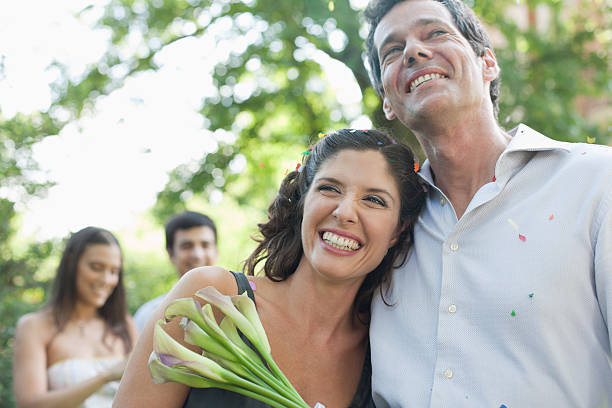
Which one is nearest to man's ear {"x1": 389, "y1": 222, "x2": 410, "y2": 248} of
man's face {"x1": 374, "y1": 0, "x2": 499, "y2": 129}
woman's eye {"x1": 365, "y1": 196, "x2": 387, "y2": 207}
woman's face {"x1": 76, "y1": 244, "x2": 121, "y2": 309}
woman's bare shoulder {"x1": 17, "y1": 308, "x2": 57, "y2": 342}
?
woman's eye {"x1": 365, "y1": 196, "x2": 387, "y2": 207}

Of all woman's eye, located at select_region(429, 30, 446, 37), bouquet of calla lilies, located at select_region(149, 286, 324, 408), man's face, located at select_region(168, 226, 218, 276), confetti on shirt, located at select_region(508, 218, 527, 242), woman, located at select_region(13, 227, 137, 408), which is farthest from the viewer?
man's face, located at select_region(168, 226, 218, 276)

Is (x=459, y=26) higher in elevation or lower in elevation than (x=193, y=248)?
higher

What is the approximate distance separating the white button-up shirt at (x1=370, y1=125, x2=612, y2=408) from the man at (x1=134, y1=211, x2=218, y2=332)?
2.99 m

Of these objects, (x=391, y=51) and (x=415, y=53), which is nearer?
(x=415, y=53)

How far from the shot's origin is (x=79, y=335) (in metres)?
4.27

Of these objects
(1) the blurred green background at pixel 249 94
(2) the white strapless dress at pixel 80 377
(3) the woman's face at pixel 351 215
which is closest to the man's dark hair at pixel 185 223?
(2) the white strapless dress at pixel 80 377

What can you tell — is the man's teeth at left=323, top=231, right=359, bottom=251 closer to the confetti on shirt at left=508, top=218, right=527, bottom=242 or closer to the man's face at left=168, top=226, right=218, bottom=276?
the confetti on shirt at left=508, top=218, right=527, bottom=242

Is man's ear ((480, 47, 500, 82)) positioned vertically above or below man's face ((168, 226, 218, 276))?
above

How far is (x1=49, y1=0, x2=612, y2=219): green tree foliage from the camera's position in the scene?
7.80 m

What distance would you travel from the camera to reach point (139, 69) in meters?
8.91

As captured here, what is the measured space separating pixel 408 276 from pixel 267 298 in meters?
0.61

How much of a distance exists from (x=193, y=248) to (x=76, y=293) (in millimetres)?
1059

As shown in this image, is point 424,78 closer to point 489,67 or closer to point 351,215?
point 489,67

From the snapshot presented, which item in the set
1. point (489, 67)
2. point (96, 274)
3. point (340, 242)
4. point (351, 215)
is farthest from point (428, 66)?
point (96, 274)
